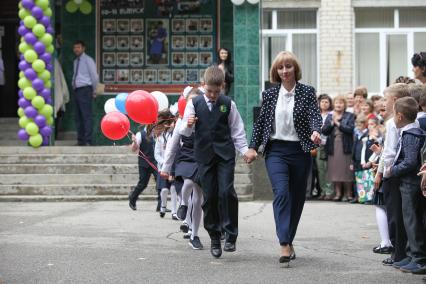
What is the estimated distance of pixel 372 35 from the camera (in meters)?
23.2

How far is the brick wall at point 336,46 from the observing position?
22547mm

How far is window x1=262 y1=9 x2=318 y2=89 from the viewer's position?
22.9 metres

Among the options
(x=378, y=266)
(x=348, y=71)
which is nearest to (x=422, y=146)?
(x=378, y=266)

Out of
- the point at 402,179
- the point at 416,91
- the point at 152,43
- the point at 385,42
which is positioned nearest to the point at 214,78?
the point at 416,91

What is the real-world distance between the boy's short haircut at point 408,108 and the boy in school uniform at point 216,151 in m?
1.73

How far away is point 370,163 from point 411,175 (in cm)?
356

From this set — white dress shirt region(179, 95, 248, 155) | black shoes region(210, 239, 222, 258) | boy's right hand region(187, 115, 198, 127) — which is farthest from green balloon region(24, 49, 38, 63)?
black shoes region(210, 239, 222, 258)

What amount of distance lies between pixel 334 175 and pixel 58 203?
4.79 metres

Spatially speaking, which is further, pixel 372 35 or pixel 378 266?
pixel 372 35

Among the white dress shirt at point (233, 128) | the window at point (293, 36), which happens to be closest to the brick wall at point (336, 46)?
the window at point (293, 36)

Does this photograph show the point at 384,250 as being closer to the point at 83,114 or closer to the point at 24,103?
the point at 24,103

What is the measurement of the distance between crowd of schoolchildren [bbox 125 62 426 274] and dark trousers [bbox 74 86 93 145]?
164 inches

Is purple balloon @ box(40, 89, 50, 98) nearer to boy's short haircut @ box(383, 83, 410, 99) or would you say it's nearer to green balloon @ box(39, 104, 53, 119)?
green balloon @ box(39, 104, 53, 119)

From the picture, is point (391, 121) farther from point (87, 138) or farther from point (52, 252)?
point (87, 138)
